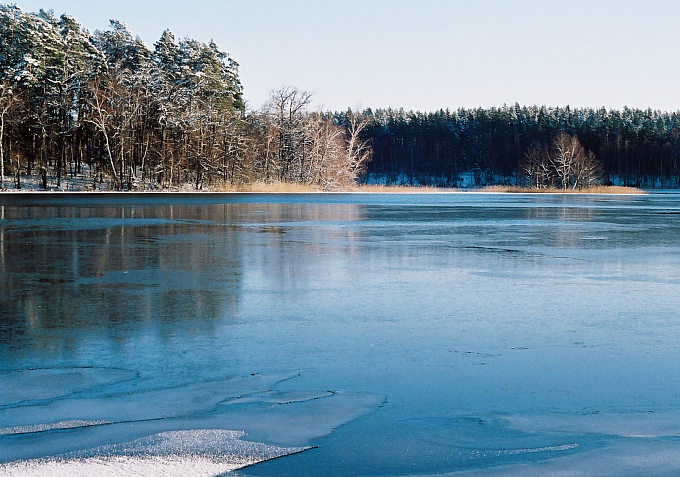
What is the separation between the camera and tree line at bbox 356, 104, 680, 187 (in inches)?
4926

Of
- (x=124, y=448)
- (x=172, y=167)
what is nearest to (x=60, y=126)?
(x=172, y=167)

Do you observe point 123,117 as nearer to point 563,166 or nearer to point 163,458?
point 563,166

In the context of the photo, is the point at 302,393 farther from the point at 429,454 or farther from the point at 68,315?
the point at 68,315

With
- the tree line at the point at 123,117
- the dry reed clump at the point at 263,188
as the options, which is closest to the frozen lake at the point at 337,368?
the tree line at the point at 123,117

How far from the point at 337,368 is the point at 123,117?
197 ft

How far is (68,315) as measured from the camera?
742 cm

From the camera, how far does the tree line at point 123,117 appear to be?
201ft

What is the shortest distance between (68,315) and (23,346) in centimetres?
134

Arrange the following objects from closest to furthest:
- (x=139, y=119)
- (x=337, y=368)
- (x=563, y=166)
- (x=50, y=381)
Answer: (x=50, y=381) < (x=337, y=368) < (x=139, y=119) < (x=563, y=166)

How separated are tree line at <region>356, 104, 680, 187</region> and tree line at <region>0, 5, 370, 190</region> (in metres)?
63.6

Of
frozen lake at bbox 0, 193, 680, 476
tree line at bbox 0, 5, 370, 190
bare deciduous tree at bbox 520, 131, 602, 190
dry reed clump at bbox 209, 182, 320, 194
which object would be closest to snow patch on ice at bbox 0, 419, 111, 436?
frozen lake at bbox 0, 193, 680, 476

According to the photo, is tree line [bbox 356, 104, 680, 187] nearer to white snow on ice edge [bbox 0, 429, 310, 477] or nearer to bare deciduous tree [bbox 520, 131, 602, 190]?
bare deciduous tree [bbox 520, 131, 602, 190]

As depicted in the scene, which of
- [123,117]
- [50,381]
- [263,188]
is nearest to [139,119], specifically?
[123,117]

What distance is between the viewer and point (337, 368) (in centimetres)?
550
